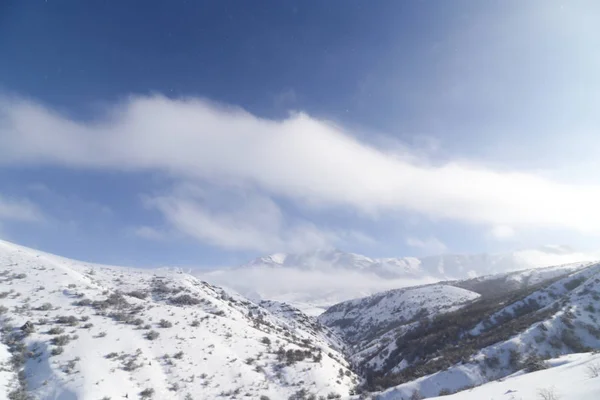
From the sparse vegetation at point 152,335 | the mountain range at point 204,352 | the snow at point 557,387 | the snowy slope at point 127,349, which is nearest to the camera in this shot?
the snow at point 557,387

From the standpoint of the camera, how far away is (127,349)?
25.7 metres

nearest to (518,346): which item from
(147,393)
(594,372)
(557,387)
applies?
(594,372)

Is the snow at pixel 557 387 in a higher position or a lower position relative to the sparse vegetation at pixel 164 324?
lower

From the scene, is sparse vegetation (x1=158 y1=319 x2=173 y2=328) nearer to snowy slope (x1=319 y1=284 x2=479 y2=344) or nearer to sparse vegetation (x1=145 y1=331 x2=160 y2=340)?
sparse vegetation (x1=145 y1=331 x2=160 y2=340)

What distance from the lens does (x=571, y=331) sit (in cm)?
2789

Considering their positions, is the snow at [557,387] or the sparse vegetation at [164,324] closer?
the snow at [557,387]

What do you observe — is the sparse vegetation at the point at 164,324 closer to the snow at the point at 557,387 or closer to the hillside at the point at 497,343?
the hillside at the point at 497,343

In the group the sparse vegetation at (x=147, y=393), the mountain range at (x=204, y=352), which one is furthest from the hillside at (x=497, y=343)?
the sparse vegetation at (x=147, y=393)

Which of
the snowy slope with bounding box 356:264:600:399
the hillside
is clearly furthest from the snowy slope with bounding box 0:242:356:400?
the snowy slope with bounding box 356:264:600:399

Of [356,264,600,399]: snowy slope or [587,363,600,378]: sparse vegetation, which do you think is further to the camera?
[356,264,600,399]: snowy slope

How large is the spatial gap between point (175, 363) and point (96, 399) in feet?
23.5

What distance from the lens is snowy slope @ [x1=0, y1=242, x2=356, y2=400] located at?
70.5 feet

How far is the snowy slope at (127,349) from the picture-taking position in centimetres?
2148

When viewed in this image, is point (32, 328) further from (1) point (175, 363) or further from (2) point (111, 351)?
(1) point (175, 363)
